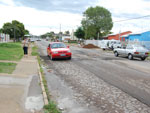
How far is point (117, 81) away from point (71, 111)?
144 inches

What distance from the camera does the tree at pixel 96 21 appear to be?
6388cm

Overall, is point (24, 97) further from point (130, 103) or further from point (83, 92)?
point (130, 103)

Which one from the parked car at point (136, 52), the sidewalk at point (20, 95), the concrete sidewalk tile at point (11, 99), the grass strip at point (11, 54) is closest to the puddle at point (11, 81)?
the sidewalk at point (20, 95)

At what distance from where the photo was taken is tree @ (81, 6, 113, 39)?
63.9 meters

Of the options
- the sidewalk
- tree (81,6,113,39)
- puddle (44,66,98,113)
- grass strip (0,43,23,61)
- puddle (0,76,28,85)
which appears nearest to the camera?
the sidewalk

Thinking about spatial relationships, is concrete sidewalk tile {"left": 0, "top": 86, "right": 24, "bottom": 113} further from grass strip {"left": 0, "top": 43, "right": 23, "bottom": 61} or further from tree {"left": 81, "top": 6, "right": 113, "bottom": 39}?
tree {"left": 81, "top": 6, "right": 113, "bottom": 39}

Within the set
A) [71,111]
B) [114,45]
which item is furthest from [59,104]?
[114,45]

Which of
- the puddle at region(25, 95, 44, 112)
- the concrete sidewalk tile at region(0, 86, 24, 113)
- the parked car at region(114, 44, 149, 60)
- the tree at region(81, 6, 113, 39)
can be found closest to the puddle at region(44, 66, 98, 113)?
the puddle at region(25, 95, 44, 112)

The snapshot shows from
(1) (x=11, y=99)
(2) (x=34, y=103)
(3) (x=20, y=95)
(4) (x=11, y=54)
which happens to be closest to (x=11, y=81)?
(3) (x=20, y=95)

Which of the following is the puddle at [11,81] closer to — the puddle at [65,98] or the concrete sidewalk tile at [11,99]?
the concrete sidewalk tile at [11,99]

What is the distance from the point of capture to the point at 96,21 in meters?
64.5

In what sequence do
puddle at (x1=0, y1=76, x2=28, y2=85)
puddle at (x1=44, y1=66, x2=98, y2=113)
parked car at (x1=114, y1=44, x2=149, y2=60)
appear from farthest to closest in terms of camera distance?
parked car at (x1=114, y1=44, x2=149, y2=60) < puddle at (x1=0, y1=76, x2=28, y2=85) < puddle at (x1=44, y1=66, x2=98, y2=113)

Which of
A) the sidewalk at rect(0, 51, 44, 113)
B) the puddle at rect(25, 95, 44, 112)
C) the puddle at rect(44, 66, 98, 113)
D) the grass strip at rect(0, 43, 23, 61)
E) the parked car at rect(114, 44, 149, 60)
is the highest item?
the parked car at rect(114, 44, 149, 60)

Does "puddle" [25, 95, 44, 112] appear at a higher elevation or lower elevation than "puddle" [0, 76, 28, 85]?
lower
